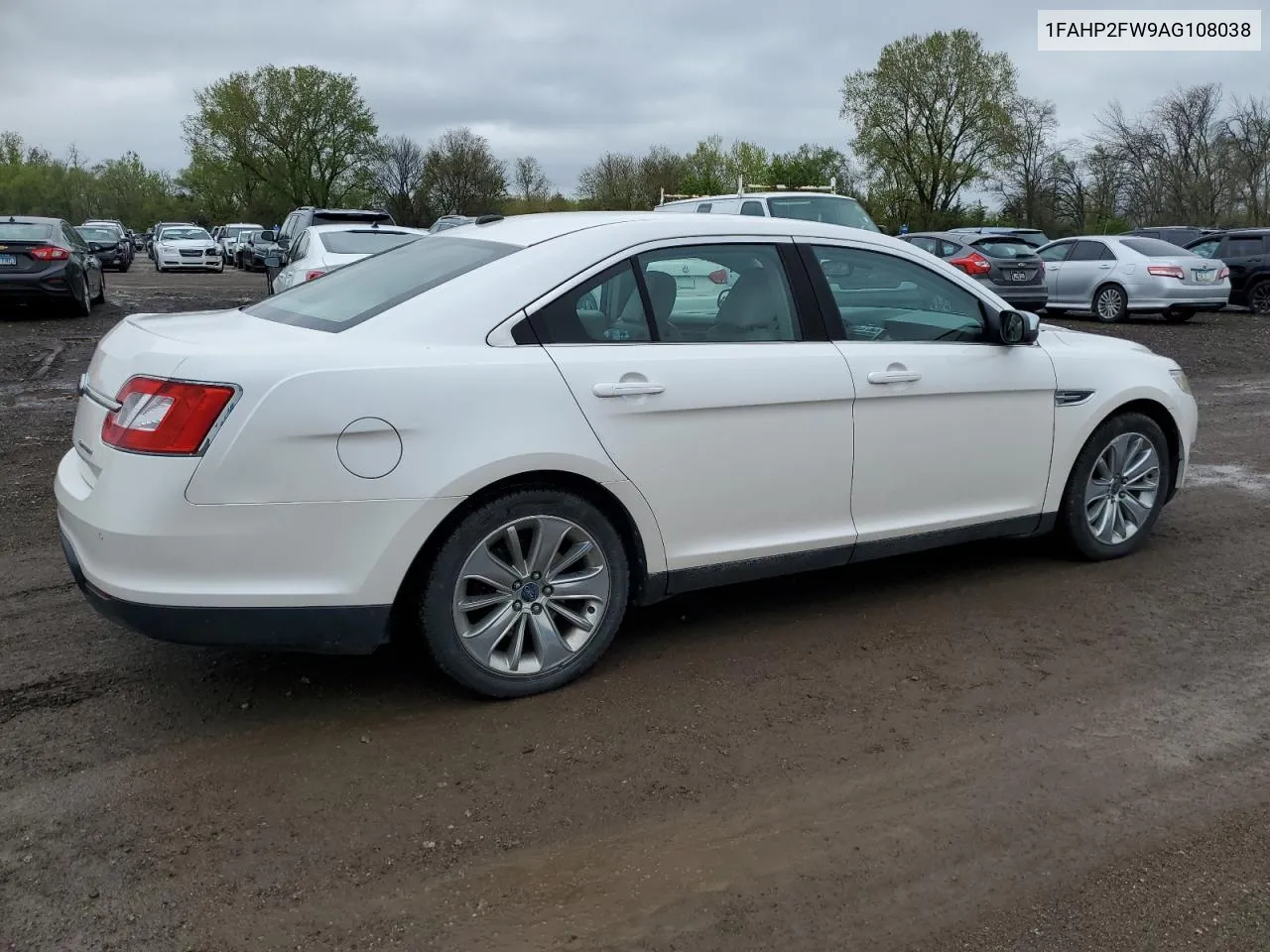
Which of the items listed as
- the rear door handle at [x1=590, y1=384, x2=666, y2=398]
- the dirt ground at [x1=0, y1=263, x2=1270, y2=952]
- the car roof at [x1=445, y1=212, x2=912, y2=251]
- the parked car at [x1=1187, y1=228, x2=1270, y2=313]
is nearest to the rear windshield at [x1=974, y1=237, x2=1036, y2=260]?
the parked car at [x1=1187, y1=228, x2=1270, y2=313]

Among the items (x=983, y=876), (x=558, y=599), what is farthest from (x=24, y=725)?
(x=983, y=876)

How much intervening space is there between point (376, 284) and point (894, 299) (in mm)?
2109

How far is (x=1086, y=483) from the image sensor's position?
5.27m

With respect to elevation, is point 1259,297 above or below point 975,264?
below

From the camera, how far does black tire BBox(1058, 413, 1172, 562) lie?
17.2 ft

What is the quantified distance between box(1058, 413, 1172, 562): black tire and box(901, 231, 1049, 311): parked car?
13265mm

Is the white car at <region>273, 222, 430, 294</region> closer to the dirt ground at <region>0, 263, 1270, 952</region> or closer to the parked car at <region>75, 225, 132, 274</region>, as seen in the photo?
the dirt ground at <region>0, 263, 1270, 952</region>

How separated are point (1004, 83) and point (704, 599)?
57145 millimetres

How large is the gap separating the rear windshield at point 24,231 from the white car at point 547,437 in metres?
14.1

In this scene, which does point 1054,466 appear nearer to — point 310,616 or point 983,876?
point 983,876

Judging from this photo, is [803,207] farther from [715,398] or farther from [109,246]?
[109,246]

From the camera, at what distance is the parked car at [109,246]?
36906 millimetres

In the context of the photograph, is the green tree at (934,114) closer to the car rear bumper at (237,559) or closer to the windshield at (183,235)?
the windshield at (183,235)

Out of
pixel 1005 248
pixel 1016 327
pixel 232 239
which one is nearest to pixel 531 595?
pixel 1016 327
